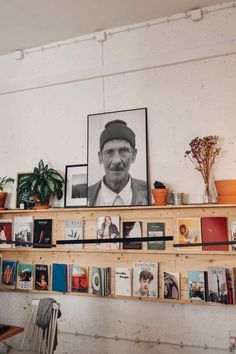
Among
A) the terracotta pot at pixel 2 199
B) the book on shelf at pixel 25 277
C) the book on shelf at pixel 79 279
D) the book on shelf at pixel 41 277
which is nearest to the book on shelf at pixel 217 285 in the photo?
the book on shelf at pixel 79 279

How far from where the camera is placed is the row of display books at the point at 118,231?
2.87 m

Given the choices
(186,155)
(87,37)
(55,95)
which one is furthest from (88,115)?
(186,155)

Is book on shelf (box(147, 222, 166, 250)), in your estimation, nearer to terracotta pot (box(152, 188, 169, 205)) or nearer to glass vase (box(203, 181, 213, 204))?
terracotta pot (box(152, 188, 169, 205))

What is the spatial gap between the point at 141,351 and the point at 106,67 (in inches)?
120

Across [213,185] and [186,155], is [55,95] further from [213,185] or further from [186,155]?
[213,185]

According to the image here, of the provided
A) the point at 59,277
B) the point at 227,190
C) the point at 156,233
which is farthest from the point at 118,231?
the point at 227,190

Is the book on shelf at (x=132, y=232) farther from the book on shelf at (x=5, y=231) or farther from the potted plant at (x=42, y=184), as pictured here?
the book on shelf at (x=5, y=231)

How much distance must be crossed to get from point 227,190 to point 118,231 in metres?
1.17

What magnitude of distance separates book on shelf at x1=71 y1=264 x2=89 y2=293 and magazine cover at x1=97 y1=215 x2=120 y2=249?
34 cm

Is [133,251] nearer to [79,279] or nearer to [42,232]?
[79,279]

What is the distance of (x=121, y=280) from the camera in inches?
122

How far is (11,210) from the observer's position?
11.6 feet

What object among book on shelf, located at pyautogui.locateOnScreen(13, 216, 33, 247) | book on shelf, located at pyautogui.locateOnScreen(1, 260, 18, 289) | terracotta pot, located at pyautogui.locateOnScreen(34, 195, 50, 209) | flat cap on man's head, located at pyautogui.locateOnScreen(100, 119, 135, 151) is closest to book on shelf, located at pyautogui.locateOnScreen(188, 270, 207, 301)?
flat cap on man's head, located at pyautogui.locateOnScreen(100, 119, 135, 151)

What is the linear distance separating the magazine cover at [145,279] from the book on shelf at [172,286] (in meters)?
0.10
